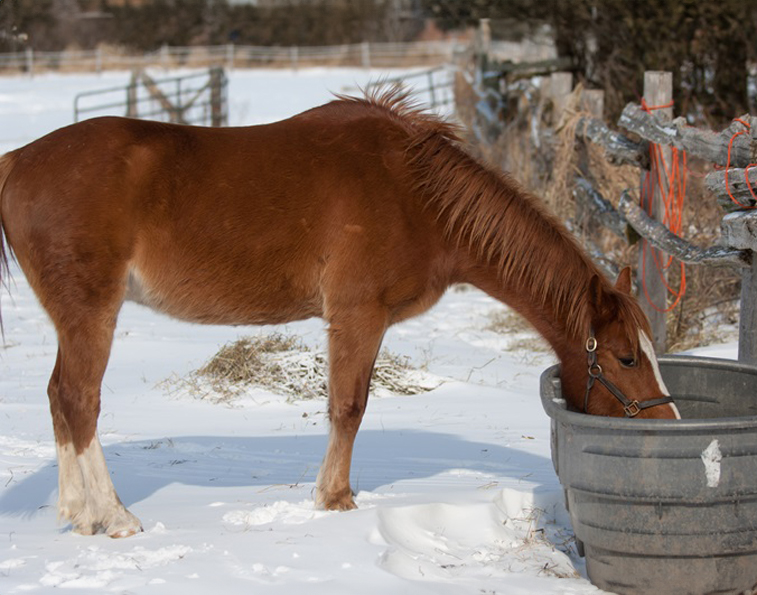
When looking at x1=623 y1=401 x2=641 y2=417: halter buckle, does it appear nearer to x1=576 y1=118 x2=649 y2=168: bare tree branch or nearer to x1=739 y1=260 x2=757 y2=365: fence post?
x1=739 y1=260 x2=757 y2=365: fence post

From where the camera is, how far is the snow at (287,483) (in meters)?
3.35

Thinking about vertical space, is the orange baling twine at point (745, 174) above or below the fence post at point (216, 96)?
below

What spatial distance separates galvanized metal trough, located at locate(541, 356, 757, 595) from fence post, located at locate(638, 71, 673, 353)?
373 centimetres

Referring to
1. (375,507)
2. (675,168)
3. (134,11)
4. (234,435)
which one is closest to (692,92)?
(675,168)

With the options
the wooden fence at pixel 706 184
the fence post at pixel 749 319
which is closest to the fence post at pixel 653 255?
the wooden fence at pixel 706 184

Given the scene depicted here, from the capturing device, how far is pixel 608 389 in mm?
3797

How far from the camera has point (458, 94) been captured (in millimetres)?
15297

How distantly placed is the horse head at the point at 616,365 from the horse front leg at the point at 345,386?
2.91ft

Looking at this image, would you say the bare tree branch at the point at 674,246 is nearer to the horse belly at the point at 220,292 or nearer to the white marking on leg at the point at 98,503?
the horse belly at the point at 220,292

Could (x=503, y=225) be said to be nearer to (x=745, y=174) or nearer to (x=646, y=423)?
(x=646, y=423)

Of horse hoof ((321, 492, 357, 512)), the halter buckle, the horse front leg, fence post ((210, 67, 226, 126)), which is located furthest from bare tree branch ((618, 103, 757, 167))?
fence post ((210, 67, 226, 126))

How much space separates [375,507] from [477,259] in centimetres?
120

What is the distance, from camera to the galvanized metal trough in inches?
124

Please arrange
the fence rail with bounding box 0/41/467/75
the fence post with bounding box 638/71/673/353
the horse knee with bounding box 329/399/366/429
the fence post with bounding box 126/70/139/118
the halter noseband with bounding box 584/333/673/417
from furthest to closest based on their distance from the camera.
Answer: the fence rail with bounding box 0/41/467/75 → the fence post with bounding box 126/70/139/118 → the fence post with bounding box 638/71/673/353 → the horse knee with bounding box 329/399/366/429 → the halter noseband with bounding box 584/333/673/417
